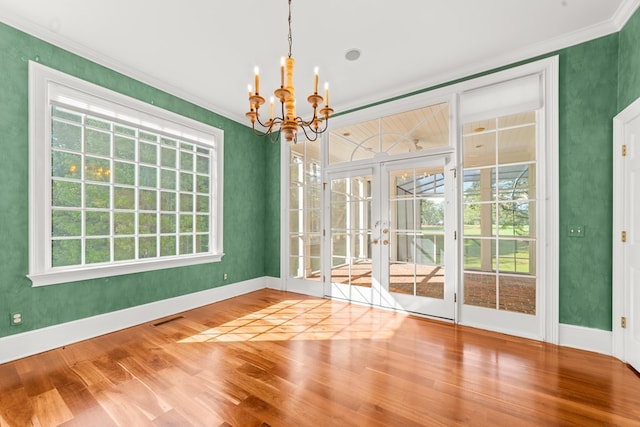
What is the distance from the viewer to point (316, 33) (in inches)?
104

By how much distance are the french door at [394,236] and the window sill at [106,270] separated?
84.2 inches

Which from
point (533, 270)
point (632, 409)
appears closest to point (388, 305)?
point (533, 270)

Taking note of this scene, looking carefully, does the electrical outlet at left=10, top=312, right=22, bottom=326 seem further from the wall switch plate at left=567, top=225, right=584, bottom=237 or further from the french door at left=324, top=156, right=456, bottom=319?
the wall switch plate at left=567, top=225, right=584, bottom=237

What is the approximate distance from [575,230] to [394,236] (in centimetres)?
187

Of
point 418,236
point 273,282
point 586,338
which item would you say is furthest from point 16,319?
point 586,338

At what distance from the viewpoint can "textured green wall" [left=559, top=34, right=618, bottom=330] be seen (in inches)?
102

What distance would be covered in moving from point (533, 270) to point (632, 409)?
4.36ft

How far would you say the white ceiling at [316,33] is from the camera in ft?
7.71

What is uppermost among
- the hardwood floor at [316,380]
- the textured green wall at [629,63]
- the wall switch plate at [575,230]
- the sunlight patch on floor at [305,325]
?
the textured green wall at [629,63]

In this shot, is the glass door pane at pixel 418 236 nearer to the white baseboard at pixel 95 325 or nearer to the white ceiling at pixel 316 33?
the white ceiling at pixel 316 33

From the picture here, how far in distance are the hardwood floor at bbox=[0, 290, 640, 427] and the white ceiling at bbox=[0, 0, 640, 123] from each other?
9.99 ft

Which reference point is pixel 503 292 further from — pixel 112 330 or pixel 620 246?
pixel 112 330

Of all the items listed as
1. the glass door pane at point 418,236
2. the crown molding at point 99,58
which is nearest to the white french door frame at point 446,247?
the glass door pane at point 418,236

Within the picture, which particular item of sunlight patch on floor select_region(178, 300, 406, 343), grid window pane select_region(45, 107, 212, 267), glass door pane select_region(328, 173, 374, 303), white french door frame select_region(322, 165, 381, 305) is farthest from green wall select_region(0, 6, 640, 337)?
glass door pane select_region(328, 173, 374, 303)
